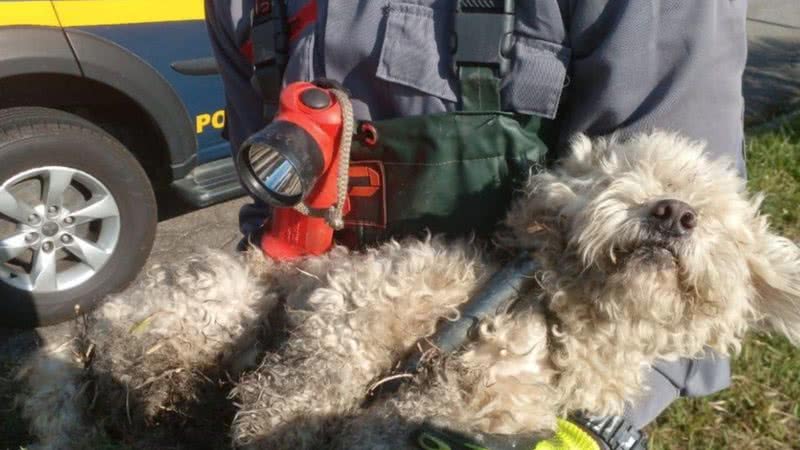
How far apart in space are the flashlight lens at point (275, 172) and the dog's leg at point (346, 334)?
0.22 m

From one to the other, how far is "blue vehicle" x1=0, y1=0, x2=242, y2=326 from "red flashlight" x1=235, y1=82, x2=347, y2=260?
280 centimetres

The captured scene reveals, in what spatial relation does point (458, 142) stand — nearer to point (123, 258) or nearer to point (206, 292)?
point (206, 292)

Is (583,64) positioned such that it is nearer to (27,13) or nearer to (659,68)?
(659,68)

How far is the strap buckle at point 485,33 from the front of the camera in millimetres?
1851

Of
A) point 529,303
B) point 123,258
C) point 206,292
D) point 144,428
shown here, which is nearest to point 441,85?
point 529,303

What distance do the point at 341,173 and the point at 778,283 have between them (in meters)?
0.92

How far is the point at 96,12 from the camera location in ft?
14.2

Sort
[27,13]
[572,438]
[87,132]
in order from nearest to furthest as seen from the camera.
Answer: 1. [572,438]
2. [27,13]
3. [87,132]

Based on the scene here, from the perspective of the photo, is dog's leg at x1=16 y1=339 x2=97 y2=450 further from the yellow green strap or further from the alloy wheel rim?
the alloy wheel rim

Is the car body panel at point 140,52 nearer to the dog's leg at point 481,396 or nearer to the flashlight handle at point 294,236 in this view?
the flashlight handle at point 294,236

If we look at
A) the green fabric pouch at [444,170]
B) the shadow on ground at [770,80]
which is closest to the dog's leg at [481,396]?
the green fabric pouch at [444,170]

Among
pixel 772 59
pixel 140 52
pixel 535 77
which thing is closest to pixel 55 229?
pixel 140 52

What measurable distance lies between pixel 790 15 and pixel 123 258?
8755mm

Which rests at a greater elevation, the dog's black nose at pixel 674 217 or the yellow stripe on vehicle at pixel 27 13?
the dog's black nose at pixel 674 217
